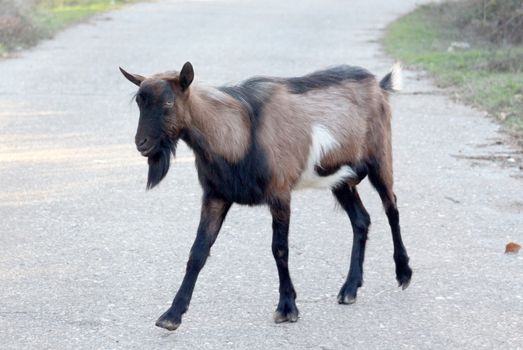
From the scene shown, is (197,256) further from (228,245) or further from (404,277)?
(228,245)

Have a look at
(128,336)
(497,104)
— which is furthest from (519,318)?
(497,104)

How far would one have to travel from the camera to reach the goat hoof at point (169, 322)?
5.33 metres

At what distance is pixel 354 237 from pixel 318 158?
707mm

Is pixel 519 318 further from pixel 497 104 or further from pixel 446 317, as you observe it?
pixel 497 104

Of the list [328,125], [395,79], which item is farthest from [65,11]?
[328,125]

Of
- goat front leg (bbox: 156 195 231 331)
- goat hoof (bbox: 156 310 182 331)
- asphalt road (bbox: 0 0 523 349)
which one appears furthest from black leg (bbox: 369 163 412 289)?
goat hoof (bbox: 156 310 182 331)

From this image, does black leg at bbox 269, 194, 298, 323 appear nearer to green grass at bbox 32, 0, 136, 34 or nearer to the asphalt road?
the asphalt road

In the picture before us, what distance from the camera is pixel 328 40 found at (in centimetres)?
1920

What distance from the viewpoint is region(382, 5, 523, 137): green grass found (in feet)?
39.1

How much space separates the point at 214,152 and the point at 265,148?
11.6 inches

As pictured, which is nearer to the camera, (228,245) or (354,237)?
(354,237)

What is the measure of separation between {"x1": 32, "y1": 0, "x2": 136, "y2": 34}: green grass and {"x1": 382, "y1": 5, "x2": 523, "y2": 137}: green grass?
6.33 metres

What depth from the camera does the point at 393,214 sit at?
6.31m

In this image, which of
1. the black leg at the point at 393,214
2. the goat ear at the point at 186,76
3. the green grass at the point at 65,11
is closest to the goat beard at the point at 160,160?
the goat ear at the point at 186,76
